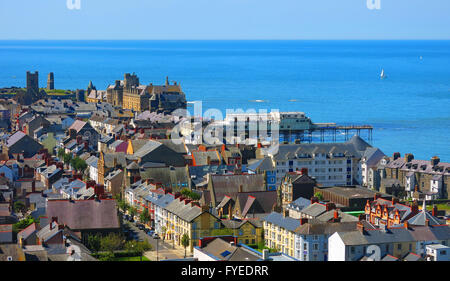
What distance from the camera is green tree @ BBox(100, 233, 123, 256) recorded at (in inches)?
1463

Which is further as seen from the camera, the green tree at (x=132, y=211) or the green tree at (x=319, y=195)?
the green tree at (x=319, y=195)

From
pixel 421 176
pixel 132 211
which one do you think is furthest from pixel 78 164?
pixel 421 176

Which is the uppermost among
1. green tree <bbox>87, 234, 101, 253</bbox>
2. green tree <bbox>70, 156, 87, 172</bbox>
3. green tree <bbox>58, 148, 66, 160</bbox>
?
green tree <bbox>58, 148, 66, 160</bbox>

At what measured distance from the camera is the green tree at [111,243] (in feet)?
122

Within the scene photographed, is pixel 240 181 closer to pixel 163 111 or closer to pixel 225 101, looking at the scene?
pixel 163 111

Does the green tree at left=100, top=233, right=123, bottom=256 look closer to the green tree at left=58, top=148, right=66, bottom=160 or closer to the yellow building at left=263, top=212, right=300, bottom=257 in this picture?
the yellow building at left=263, top=212, right=300, bottom=257

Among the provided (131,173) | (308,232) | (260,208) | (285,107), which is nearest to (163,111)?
(285,107)

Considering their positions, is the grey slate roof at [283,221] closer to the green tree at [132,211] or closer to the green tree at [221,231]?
the green tree at [221,231]

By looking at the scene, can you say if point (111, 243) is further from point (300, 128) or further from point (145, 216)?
point (300, 128)

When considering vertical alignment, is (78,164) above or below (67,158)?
below

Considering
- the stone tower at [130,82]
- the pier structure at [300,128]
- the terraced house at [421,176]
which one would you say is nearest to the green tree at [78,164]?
the terraced house at [421,176]

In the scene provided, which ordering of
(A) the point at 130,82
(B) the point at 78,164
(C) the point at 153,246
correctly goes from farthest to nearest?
(A) the point at 130,82 → (B) the point at 78,164 → (C) the point at 153,246

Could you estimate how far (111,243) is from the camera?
3728 centimetres

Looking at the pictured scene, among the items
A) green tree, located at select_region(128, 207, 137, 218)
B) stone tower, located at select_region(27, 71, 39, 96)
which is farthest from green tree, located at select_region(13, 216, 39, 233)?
stone tower, located at select_region(27, 71, 39, 96)
